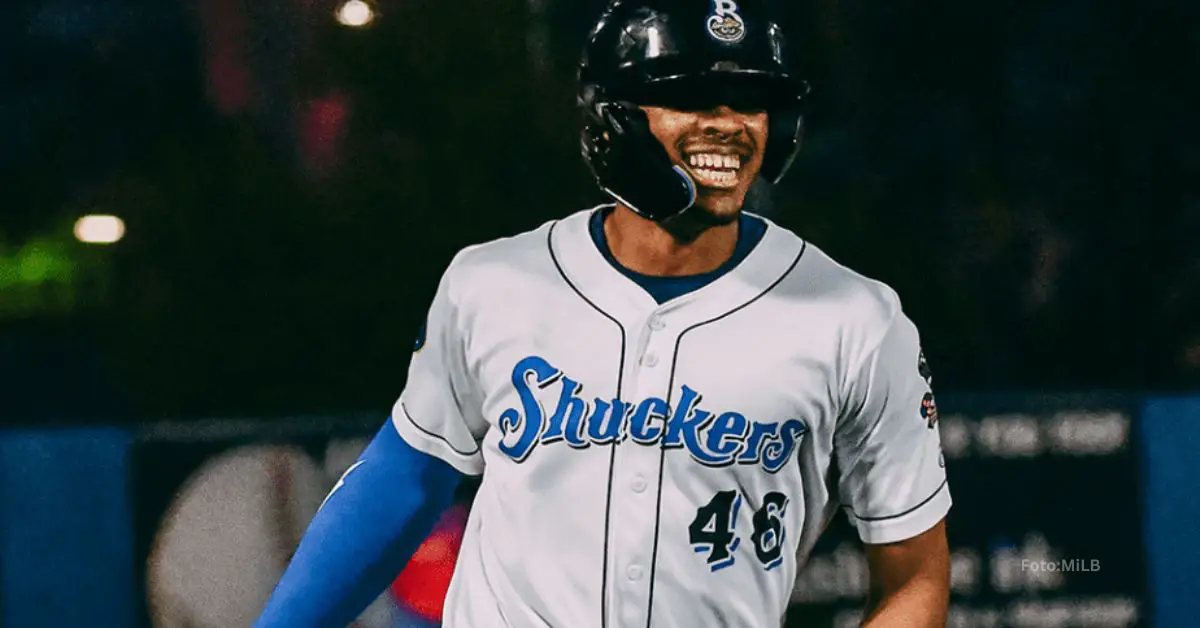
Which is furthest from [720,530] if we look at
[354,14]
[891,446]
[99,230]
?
[99,230]

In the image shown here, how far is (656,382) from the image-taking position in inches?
59.6

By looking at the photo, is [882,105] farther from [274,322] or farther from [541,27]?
[274,322]

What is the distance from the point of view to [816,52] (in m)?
2.37

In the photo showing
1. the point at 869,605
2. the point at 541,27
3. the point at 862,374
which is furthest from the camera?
the point at 541,27

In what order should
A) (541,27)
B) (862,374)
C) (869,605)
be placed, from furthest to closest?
(541,27) → (869,605) → (862,374)

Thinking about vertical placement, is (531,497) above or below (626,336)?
below

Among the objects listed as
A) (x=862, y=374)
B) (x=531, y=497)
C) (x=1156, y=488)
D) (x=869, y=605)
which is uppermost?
(x=862, y=374)

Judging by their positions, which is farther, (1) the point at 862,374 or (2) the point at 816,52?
(2) the point at 816,52

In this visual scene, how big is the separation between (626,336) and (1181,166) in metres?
1.40

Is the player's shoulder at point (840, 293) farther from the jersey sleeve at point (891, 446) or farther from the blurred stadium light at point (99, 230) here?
the blurred stadium light at point (99, 230)

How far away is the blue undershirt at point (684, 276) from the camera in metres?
1.56

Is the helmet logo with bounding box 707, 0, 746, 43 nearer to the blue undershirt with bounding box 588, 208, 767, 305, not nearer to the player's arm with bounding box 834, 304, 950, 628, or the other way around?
the blue undershirt with bounding box 588, 208, 767, 305

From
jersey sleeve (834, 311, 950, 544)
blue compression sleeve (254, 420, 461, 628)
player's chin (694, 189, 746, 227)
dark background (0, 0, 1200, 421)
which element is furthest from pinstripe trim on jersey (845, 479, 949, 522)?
dark background (0, 0, 1200, 421)

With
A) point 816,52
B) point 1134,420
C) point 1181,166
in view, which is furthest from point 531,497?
point 1181,166
